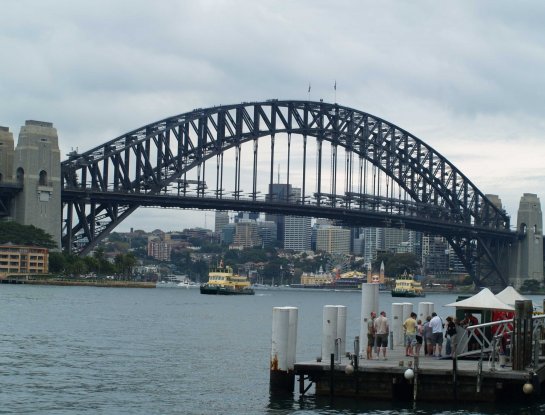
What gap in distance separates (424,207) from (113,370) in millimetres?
127148

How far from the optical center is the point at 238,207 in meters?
132

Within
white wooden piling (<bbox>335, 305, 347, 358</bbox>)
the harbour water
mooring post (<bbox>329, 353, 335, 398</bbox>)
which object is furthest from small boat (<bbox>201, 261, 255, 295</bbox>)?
mooring post (<bbox>329, 353, 335, 398</bbox>)

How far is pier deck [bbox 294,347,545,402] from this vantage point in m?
32.0

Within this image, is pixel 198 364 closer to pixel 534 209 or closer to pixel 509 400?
pixel 509 400

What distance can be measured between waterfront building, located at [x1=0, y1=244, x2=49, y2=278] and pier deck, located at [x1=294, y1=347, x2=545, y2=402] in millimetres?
92846

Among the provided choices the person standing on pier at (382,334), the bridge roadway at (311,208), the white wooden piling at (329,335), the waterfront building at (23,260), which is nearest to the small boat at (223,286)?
the bridge roadway at (311,208)

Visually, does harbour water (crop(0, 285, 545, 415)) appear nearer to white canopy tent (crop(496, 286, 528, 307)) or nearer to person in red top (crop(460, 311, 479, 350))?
person in red top (crop(460, 311, 479, 350))

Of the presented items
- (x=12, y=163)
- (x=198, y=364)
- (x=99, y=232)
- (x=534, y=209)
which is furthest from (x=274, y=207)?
(x=198, y=364)

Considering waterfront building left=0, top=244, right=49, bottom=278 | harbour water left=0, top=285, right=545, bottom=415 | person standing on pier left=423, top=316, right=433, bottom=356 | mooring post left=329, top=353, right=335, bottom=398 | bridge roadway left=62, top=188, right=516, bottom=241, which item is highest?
bridge roadway left=62, top=188, right=516, bottom=241

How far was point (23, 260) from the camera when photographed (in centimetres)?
12756

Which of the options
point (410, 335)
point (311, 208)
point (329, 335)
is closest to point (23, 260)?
point (311, 208)

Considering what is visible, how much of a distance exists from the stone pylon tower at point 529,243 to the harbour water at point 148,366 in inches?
4246

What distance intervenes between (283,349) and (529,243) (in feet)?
508

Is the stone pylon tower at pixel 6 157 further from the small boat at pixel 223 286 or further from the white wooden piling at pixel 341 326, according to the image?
the white wooden piling at pixel 341 326
